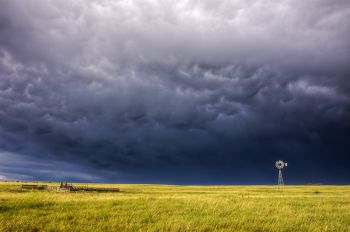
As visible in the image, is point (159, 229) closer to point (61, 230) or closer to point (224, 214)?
point (61, 230)

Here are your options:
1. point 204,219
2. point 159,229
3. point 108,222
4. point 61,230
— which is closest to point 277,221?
point 204,219

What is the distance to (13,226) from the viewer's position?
11523 mm

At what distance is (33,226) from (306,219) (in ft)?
40.8

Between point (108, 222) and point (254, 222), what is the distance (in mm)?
6346

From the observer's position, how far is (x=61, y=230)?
11.3 m

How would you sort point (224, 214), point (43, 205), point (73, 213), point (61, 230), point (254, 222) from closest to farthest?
1. point (61, 230)
2. point (254, 222)
3. point (73, 213)
4. point (224, 214)
5. point (43, 205)

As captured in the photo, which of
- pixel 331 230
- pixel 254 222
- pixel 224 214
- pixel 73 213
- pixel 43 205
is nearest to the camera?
pixel 331 230

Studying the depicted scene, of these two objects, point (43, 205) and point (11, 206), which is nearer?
point (11, 206)

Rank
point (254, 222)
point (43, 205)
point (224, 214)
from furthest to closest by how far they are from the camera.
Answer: point (43, 205) → point (224, 214) → point (254, 222)

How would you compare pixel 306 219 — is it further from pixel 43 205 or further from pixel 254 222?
pixel 43 205

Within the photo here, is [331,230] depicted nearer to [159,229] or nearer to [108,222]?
[159,229]

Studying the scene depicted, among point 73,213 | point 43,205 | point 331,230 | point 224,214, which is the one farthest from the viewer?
point 43,205

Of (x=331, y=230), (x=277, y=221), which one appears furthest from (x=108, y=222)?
(x=331, y=230)

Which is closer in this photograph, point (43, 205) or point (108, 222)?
point (108, 222)
